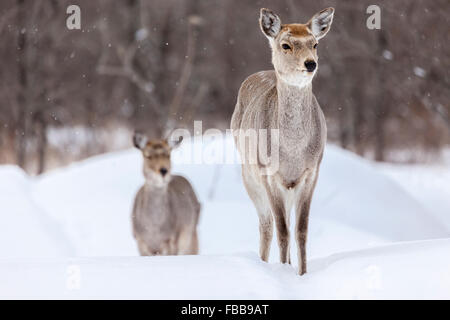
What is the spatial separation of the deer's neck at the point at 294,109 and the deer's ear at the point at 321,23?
0.42 meters

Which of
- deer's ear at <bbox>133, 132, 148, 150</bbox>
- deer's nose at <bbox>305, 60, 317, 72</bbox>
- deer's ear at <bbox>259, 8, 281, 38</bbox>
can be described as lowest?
deer's ear at <bbox>133, 132, 148, 150</bbox>

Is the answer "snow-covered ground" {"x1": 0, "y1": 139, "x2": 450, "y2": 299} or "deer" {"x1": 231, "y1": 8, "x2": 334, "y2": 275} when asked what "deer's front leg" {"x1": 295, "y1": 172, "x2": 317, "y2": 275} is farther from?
"snow-covered ground" {"x1": 0, "y1": 139, "x2": 450, "y2": 299}

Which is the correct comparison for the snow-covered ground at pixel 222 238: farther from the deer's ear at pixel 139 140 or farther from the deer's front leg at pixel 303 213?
the deer's ear at pixel 139 140

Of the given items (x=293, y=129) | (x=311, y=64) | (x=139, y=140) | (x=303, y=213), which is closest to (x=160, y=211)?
(x=139, y=140)

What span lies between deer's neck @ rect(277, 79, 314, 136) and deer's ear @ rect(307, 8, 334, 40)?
0.42 m

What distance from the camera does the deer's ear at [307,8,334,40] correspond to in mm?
5180

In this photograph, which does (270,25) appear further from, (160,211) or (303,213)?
A: (160,211)

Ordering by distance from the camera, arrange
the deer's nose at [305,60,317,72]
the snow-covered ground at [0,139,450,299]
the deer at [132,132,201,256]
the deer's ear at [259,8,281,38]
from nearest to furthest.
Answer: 1. the snow-covered ground at [0,139,450,299]
2. the deer's nose at [305,60,317,72]
3. the deer's ear at [259,8,281,38]
4. the deer at [132,132,201,256]

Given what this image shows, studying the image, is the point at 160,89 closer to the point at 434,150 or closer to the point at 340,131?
the point at 340,131

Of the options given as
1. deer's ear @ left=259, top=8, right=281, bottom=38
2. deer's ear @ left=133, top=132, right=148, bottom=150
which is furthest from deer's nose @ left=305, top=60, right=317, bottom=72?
deer's ear @ left=133, top=132, right=148, bottom=150

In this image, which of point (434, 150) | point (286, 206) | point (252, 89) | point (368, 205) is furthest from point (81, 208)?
point (434, 150)

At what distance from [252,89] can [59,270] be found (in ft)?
7.92

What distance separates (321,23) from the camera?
206 inches

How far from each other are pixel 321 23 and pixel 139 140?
357cm
